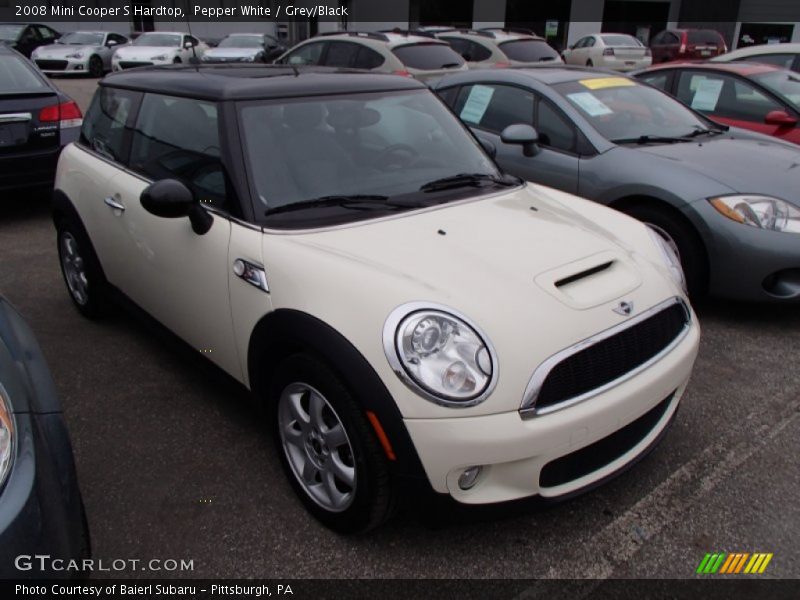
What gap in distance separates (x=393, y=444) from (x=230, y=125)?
1500mm

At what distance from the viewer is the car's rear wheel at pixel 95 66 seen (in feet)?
63.6

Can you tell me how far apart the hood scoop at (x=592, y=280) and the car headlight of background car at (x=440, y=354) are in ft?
1.26

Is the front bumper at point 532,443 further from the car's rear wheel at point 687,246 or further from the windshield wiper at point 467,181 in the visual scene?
the car's rear wheel at point 687,246

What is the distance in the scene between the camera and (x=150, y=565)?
7.38 feet

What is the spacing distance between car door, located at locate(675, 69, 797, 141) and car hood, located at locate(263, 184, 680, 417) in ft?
13.1

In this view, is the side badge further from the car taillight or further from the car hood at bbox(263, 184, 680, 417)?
the car taillight

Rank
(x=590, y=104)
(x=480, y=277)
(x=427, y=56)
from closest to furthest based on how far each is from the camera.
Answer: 1. (x=480, y=277)
2. (x=590, y=104)
3. (x=427, y=56)

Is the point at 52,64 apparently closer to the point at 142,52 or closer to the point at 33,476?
the point at 142,52

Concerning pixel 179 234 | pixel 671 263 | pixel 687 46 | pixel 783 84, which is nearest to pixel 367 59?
pixel 783 84

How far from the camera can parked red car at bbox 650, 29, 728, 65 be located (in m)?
21.6

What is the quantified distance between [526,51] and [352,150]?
12265mm

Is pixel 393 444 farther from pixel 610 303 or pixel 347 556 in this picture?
pixel 610 303

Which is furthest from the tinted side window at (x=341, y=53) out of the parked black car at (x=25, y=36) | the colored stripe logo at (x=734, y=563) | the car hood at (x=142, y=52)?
the parked black car at (x=25, y=36)

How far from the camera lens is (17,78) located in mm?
6180
